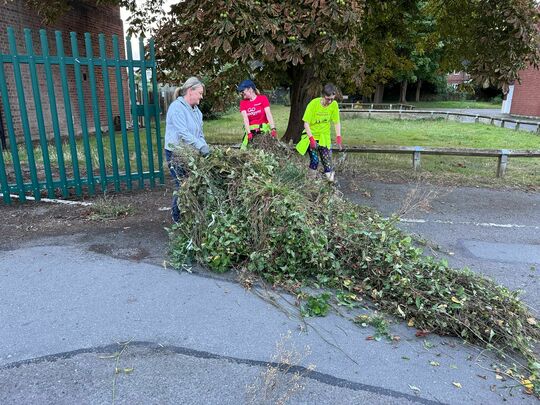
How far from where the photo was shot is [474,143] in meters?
14.5

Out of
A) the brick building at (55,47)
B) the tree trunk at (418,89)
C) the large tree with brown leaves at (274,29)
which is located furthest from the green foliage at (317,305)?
the tree trunk at (418,89)

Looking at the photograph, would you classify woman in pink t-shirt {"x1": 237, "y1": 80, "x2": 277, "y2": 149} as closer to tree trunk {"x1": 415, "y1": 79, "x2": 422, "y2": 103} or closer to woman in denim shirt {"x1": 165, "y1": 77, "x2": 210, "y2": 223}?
woman in denim shirt {"x1": 165, "y1": 77, "x2": 210, "y2": 223}

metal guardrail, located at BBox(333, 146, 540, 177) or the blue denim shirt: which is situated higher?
the blue denim shirt

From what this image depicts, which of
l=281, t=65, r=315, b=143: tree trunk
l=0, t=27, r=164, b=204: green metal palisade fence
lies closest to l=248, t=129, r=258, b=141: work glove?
l=0, t=27, r=164, b=204: green metal palisade fence

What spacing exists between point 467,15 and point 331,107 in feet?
17.8

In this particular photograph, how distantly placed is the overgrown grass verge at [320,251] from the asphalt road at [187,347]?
0.21 metres

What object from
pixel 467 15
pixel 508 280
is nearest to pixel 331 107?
pixel 508 280

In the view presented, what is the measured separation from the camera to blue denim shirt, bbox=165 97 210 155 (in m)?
4.55

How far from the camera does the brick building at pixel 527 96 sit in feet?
84.5

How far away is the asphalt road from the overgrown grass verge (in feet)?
0.68

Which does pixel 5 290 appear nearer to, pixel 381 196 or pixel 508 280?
pixel 508 280

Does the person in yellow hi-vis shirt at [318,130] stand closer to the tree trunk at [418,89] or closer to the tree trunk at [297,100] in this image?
the tree trunk at [297,100]

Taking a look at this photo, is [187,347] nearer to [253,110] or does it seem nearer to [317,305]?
[317,305]

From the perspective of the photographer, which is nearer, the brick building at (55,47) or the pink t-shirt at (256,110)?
the pink t-shirt at (256,110)
